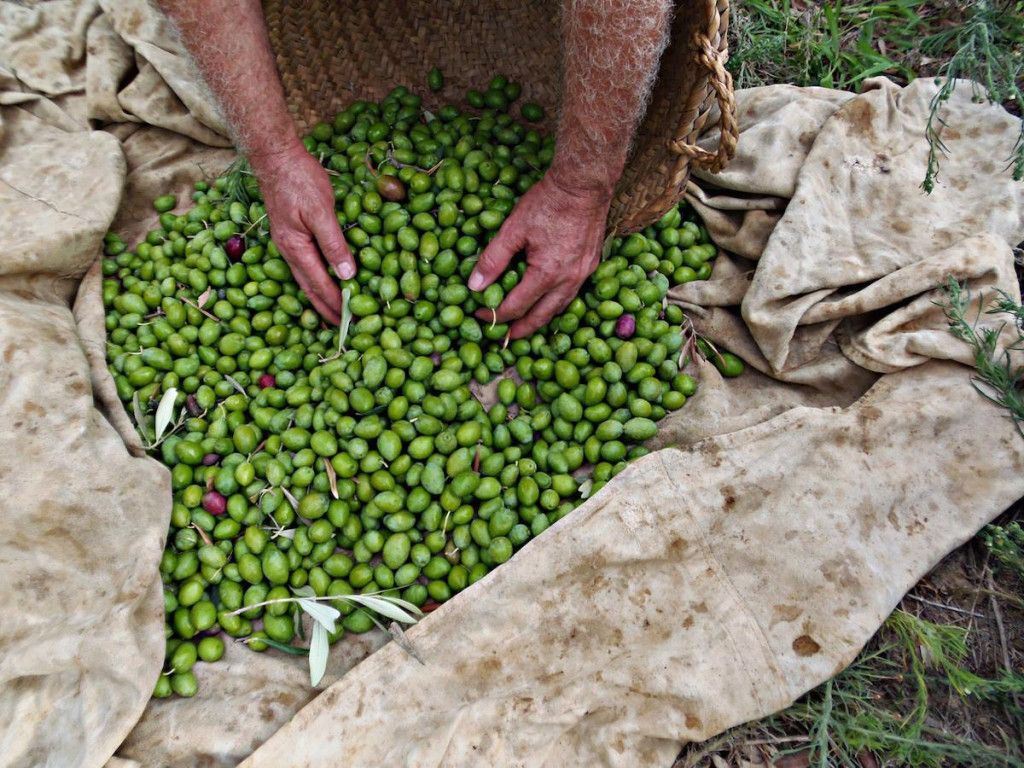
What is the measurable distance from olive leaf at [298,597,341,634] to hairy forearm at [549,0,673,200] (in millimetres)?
1773

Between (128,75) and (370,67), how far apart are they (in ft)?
4.10

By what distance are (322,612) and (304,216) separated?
153 cm

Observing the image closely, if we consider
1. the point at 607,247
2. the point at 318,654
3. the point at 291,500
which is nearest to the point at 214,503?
the point at 291,500

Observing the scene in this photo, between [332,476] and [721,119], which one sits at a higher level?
[721,119]

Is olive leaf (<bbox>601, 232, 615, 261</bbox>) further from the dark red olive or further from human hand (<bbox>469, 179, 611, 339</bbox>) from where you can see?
the dark red olive

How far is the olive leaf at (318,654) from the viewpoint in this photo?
2.47 metres

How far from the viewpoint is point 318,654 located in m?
2.50

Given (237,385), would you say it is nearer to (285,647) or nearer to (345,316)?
(345,316)

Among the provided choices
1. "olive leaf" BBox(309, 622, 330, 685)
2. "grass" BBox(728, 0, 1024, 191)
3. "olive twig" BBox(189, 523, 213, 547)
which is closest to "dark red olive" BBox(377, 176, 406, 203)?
"olive twig" BBox(189, 523, 213, 547)

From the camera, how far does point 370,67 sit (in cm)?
355

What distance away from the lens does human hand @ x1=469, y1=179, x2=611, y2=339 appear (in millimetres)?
2689

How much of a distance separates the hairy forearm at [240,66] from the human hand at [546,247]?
962 millimetres

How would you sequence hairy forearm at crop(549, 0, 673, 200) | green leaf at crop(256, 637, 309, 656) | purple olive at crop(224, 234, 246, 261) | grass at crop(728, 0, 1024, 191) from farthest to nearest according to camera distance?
1. grass at crop(728, 0, 1024, 191)
2. purple olive at crop(224, 234, 246, 261)
3. green leaf at crop(256, 637, 309, 656)
4. hairy forearm at crop(549, 0, 673, 200)

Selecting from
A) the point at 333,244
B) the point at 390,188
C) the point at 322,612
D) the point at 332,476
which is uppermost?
the point at 390,188
